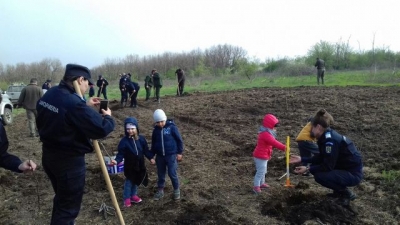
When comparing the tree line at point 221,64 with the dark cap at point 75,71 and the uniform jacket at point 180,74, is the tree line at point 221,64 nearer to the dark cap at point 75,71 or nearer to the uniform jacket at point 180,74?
the uniform jacket at point 180,74

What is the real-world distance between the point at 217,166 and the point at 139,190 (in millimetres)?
1924

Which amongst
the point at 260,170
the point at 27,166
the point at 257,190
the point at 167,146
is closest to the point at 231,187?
the point at 257,190

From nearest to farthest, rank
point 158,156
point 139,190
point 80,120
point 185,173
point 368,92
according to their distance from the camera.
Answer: point 80,120 → point 158,156 → point 139,190 → point 185,173 → point 368,92

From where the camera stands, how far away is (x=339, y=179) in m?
4.75

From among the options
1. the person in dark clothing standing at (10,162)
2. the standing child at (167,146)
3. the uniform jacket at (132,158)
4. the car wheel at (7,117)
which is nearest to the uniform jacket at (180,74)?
the car wheel at (7,117)

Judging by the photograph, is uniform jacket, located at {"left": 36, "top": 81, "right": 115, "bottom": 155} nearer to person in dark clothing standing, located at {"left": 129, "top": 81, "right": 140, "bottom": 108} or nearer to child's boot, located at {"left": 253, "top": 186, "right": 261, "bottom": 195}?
child's boot, located at {"left": 253, "top": 186, "right": 261, "bottom": 195}

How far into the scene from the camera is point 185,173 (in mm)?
6828

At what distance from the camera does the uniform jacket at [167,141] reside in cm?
542

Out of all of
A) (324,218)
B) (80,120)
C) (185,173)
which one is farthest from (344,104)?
(80,120)

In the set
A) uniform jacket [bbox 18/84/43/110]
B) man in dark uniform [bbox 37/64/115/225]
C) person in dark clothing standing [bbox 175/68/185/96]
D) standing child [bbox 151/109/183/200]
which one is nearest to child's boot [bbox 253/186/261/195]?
standing child [bbox 151/109/183/200]

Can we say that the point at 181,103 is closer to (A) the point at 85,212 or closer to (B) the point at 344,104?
(B) the point at 344,104

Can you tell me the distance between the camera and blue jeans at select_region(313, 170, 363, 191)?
4750 millimetres

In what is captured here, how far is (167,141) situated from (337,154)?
2.52 m

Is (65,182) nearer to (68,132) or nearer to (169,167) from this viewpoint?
(68,132)
